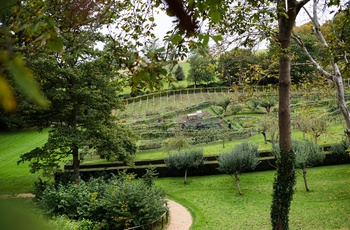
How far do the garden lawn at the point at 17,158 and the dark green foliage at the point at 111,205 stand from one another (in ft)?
24.4

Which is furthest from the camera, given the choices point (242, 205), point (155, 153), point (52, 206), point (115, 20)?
point (155, 153)

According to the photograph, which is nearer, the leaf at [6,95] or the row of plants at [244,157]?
the leaf at [6,95]

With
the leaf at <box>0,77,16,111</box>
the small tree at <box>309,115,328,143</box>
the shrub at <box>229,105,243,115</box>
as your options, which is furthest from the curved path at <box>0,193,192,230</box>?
the shrub at <box>229,105,243,115</box>

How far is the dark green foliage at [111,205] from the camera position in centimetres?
1202

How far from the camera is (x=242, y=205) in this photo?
15.8 metres

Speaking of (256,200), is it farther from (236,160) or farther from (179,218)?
(179,218)

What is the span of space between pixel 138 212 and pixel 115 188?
4.74 ft

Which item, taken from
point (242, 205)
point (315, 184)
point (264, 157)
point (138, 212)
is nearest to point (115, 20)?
point (138, 212)

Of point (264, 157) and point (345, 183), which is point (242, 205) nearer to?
point (345, 183)

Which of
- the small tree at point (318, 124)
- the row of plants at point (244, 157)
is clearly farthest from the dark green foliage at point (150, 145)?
the small tree at point (318, 124)

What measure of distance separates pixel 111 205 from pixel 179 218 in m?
3.80

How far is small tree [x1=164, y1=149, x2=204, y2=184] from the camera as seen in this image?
20.6 meters

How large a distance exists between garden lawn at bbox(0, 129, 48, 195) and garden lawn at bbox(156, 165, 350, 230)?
9.57 m

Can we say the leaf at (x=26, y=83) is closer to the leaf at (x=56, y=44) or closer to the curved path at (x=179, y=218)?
the leaf at (x=56, y=44)
